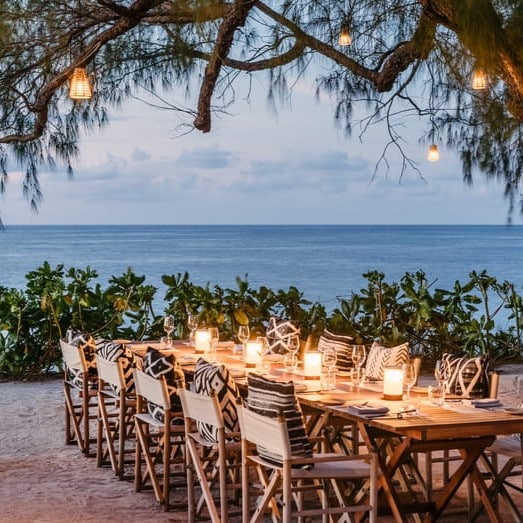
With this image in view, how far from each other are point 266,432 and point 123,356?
85.8 inches

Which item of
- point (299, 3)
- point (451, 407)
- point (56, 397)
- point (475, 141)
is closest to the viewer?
point (451, 407)

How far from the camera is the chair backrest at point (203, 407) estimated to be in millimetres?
4742

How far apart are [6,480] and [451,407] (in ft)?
9.49

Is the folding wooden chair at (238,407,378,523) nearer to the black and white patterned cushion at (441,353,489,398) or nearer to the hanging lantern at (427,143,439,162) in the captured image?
the black and white patterned cushion at (441,353,489,398)

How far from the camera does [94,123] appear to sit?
7.15 metres

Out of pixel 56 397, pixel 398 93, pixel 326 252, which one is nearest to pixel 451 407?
pixel 398 93

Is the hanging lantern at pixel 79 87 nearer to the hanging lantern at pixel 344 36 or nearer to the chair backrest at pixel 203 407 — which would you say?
the hanging lantern at pixel 344 36

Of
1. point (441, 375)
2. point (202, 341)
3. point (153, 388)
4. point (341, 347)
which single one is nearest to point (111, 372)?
point (153, 388)

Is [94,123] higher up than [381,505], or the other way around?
[94,123]

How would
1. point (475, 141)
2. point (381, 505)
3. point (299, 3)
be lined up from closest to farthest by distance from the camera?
point (381, 505), point (299, 3), point (475, 141)

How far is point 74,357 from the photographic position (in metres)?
6.99

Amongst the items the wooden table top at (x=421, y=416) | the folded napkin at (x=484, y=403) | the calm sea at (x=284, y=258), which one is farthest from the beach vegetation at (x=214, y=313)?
the calm sea at (x=284, y=258)

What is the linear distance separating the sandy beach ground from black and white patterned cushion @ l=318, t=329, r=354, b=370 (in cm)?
142

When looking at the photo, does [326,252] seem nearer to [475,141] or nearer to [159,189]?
[159,189]
